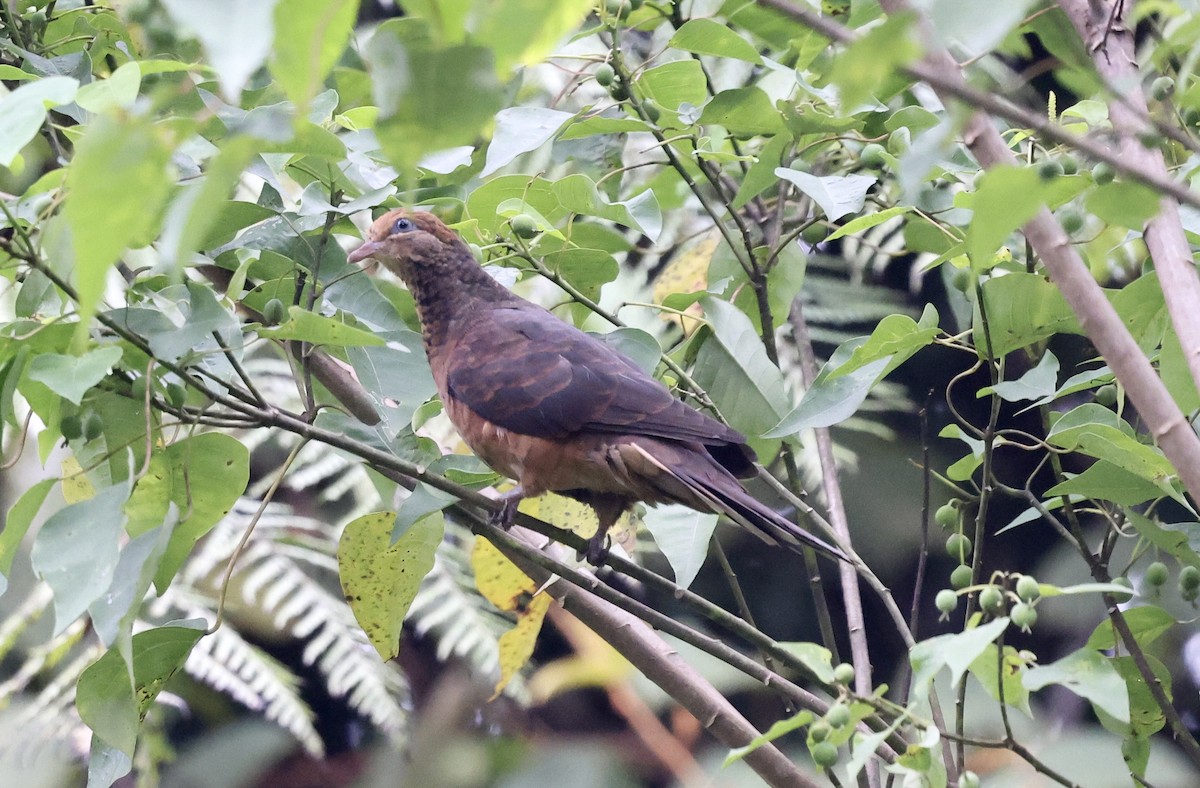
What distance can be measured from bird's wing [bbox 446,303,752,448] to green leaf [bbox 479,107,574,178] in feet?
1.93

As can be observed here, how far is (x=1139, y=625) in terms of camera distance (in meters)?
1.76

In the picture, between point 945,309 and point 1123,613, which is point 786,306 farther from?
point 945,309

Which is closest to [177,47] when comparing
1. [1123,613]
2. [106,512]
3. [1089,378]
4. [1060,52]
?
A: [106,512]

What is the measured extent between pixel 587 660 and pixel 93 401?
2.10 meters

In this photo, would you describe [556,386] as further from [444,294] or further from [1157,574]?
[1157,574]

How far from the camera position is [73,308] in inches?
62.2

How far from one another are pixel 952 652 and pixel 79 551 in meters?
0.98

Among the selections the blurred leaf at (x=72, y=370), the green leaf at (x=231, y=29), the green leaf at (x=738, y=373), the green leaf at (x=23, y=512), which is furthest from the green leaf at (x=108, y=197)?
the green leaf at (x=738, y=373)

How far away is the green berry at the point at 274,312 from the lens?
1737 millimetres

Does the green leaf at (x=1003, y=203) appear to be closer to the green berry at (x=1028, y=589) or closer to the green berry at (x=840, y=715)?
the green berry at (x=1028, y=589)

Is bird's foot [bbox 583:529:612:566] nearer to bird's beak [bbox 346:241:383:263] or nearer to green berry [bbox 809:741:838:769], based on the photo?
green berry [bbox 809:741:838:769]

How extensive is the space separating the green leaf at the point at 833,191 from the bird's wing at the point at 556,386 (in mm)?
536

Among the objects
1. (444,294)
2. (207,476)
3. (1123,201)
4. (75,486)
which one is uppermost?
(1123,201)

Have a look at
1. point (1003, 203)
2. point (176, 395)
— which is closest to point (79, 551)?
point (176, 395)
